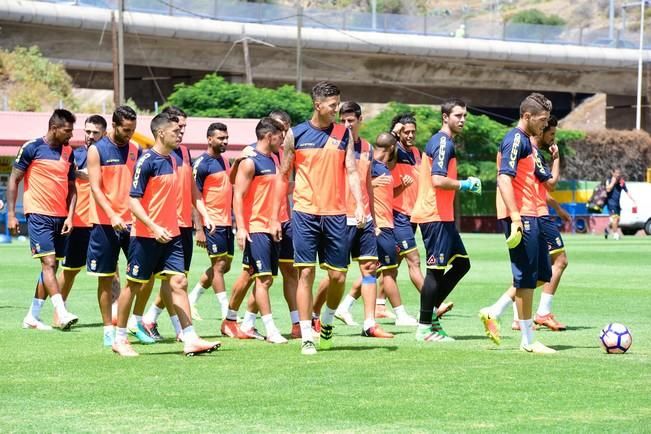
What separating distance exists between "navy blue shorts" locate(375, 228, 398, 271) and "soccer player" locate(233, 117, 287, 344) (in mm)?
1863

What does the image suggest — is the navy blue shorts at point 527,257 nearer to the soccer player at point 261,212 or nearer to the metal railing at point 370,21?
Answer: the soccer player at point 261,212

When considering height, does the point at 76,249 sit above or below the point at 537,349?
above

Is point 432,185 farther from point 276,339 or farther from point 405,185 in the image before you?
point 405,185

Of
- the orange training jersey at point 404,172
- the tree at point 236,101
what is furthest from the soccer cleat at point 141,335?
the tree at point 236,101

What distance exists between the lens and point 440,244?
513 inches

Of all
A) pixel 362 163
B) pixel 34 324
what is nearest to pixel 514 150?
pixel 362 163

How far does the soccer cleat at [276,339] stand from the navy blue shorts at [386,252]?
7.73 feet

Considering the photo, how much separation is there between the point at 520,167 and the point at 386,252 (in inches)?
135

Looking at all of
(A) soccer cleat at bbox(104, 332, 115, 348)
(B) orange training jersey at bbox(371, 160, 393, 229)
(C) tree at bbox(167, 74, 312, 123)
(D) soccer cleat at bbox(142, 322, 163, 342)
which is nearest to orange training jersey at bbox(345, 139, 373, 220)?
(B) orange training jersey at bbox(371, 160, 393, 229)

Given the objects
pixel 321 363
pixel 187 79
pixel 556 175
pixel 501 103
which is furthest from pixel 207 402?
pixel 501 103

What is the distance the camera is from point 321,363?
36.2 ft

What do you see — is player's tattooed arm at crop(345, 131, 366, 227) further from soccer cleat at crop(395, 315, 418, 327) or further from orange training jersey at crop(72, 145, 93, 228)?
orange training jersey at crop(72, 145, 93, 228)

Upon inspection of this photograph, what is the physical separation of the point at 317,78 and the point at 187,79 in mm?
6702

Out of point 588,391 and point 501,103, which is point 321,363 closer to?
point 588,391
